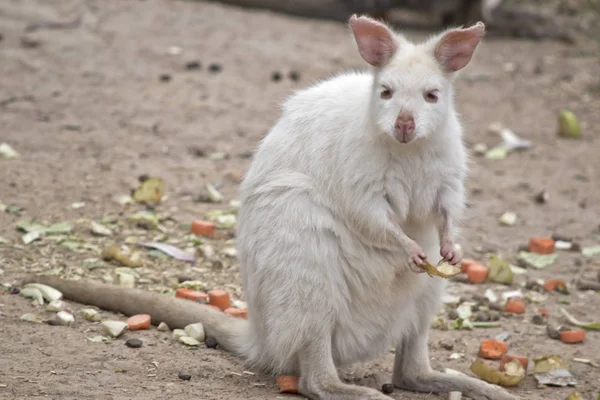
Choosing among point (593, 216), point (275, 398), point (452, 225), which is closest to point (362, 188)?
point (452, 225)

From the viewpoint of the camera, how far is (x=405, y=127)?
10.5 feet

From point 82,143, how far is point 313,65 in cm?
254

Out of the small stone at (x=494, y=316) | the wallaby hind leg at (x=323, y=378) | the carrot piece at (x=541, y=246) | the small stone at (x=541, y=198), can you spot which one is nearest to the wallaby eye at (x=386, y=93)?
the wallaby hind leg at (x=323, y=378)

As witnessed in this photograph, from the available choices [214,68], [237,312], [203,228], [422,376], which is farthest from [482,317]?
[214,68]

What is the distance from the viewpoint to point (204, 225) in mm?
5086

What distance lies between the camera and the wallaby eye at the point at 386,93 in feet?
10.9

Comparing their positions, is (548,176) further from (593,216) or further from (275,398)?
(275,398)

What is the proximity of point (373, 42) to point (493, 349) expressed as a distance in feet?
4.80

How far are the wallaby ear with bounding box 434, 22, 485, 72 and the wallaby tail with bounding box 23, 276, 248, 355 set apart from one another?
52.2 inches

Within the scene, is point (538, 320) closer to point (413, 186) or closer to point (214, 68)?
point (413, 186)

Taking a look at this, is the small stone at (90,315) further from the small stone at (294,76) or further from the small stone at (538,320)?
the small stone at (294,76)

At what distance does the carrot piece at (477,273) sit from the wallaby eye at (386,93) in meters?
1.86

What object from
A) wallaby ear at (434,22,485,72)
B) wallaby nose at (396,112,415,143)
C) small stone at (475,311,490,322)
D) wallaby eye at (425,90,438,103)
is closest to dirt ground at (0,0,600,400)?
small stone at (475,311,490,322)

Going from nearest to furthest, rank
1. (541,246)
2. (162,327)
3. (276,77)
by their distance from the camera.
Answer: (162,327), (541,246), (276,77)
